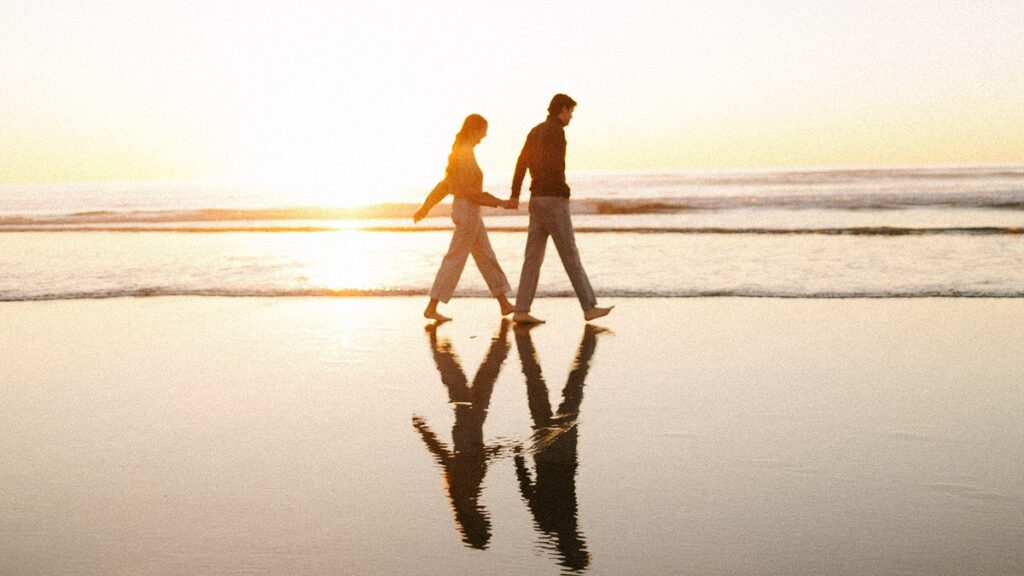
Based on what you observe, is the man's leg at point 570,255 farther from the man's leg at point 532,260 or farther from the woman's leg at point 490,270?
the woman's leg at point 490,270

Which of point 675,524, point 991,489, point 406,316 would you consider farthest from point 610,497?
point 406,316

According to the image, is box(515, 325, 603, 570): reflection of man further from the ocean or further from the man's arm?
the ocean

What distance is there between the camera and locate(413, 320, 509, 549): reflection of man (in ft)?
12.8

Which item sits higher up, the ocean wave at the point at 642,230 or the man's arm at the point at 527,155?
the man's arm at the point at 527,155

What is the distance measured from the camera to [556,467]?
461 cm

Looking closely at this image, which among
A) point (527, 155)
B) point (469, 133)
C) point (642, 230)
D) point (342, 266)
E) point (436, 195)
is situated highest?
point (469, 133)

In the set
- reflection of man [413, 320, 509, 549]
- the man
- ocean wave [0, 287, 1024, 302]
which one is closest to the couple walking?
the man

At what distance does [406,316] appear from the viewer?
10.1m

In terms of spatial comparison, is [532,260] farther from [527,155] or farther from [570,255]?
[527,155]

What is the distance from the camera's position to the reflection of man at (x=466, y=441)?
389cm

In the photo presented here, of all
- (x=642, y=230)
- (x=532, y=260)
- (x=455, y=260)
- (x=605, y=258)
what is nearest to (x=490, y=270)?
(x=455, y=260)

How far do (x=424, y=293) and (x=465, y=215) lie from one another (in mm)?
2459

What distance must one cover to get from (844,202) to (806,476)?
110ft

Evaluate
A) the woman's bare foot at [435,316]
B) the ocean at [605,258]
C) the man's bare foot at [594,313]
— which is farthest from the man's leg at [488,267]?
the ocean at [605,258]
